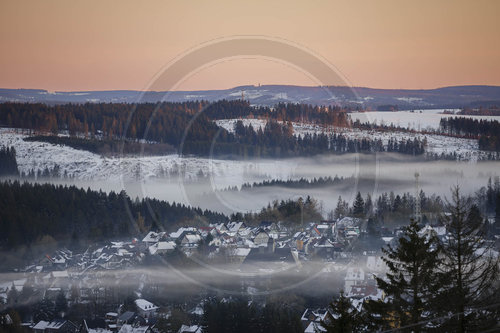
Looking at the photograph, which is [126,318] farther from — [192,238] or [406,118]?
[406,118]

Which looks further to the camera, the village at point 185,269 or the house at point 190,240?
the house at point 190,240

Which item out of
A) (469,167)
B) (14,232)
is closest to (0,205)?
(14,232)

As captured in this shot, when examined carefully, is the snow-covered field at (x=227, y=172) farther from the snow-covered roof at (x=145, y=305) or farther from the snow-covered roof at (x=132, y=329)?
the snow-covered roof at (x=132, y=329)

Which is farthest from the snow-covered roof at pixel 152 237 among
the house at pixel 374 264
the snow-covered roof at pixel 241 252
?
the house at pixel 374 264

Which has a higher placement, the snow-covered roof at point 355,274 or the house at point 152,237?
the snow-covered roof at point 355,274

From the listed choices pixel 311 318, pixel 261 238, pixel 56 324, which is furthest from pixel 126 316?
pixel 261 238

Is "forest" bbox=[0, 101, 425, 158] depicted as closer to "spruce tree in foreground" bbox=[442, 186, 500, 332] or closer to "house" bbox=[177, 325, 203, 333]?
"house" bbox=[177, 325, 203, 333]

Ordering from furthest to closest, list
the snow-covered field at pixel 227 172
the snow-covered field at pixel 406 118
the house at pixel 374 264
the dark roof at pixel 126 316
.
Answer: the snow-covered field at pixel 406 118, the snow-covered field at pixel 227 172, the house at pixel 374 264, the dark roof at pixel 126 316

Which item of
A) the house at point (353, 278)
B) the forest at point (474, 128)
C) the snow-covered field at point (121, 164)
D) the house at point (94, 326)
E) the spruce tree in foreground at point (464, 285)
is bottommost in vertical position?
the house at point (94, 326)

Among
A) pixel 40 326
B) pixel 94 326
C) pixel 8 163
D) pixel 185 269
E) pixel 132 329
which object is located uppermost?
pixel 8 163

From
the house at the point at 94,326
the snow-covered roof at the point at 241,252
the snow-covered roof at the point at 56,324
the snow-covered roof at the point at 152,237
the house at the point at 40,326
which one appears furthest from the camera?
the snow-covered roof at the point at 152,237
